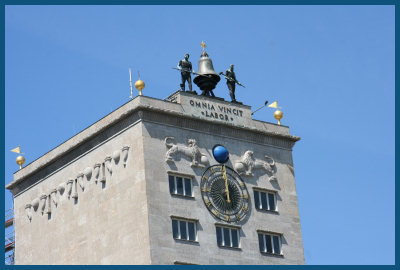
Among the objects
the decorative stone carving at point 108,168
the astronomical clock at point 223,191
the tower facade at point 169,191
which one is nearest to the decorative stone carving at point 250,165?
the tower facade at point 169,191

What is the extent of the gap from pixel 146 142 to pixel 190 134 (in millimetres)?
4372

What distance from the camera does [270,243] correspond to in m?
104

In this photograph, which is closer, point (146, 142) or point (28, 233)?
point (146, 142)

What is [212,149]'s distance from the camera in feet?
339

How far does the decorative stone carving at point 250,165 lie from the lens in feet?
342

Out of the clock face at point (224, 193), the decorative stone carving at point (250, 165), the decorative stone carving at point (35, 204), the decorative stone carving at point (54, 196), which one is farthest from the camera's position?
the decorative stone carving at point (35, 204)

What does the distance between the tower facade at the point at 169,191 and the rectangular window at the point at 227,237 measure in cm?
9

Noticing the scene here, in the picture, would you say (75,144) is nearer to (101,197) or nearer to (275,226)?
(101,197)

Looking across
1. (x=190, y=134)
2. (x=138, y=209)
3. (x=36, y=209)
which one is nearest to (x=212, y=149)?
(x=190, y=134)

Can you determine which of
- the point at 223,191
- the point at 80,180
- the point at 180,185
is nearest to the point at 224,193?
the point at 223,191

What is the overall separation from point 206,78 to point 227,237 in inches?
532

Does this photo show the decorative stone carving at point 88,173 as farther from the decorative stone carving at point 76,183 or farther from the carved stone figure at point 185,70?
the carved stone figure at point 185,70

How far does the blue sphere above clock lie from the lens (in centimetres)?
10319

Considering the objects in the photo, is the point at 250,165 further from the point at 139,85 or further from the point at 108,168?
the point at 108,168
